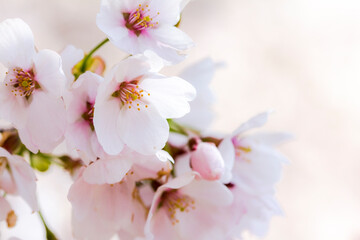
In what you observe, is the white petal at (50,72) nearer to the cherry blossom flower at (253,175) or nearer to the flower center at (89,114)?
the flower center at (89,114)

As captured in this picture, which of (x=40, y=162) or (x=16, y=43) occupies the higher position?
(x=16, y=43)

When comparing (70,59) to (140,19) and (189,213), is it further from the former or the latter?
(189,213)

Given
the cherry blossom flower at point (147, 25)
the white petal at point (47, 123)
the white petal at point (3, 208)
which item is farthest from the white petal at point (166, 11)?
the white petal at point (3, 208)

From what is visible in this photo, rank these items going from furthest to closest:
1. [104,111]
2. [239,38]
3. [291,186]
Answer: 1. [239,38]
2. [291,186]
3. [104,111]

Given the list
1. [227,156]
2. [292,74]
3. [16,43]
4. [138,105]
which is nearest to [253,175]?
[227,156]

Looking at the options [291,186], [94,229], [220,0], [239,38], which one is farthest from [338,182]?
[94,229]

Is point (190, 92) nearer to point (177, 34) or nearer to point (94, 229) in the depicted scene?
point (177, 34)
